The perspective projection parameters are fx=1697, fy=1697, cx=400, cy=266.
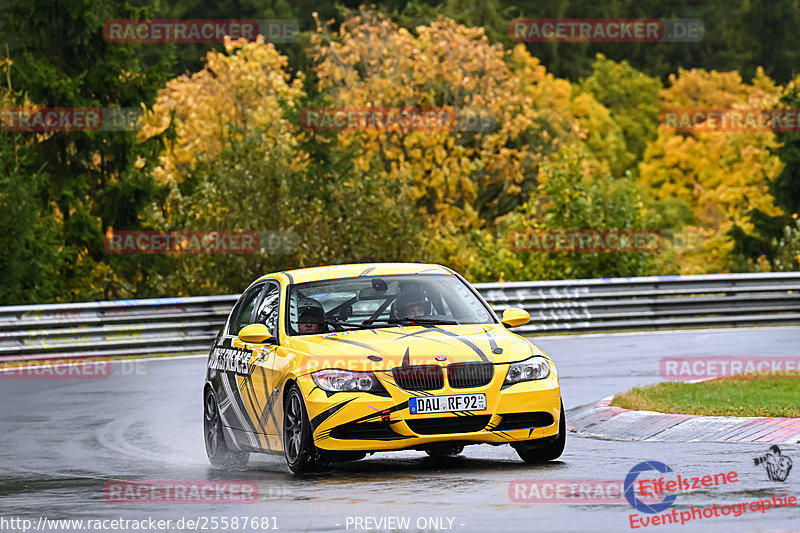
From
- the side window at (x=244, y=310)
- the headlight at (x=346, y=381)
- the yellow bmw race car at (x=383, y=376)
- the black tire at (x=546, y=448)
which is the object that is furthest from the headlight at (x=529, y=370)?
the side window at (x=244, y=310)

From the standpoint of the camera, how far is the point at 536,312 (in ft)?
94.0

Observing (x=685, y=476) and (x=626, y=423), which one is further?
(x=626, y=423)

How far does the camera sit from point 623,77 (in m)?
77.9

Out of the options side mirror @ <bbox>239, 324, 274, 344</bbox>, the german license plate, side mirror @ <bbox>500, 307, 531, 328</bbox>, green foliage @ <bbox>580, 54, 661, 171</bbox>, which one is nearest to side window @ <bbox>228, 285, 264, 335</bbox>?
side mirror @ <bbox>239, 324, 274, 344</bbox>

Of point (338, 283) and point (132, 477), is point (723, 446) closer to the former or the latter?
point (338, 283)

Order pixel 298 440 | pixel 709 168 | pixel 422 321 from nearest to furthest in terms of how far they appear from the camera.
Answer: pixel 298 440 → pixel 422 321 → pixel 709 168

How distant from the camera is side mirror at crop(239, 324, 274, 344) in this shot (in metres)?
12.3

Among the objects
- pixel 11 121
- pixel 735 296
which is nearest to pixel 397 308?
pixel 735 296

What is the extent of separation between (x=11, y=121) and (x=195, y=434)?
2538 centimetres

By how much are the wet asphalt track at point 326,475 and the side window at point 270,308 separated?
3.62ft

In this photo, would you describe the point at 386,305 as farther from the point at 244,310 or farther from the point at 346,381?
the point at 244,310

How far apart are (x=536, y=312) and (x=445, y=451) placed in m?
16.4

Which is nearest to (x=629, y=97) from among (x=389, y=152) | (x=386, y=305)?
(x=389, y=152)

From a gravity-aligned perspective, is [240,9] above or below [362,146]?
above
